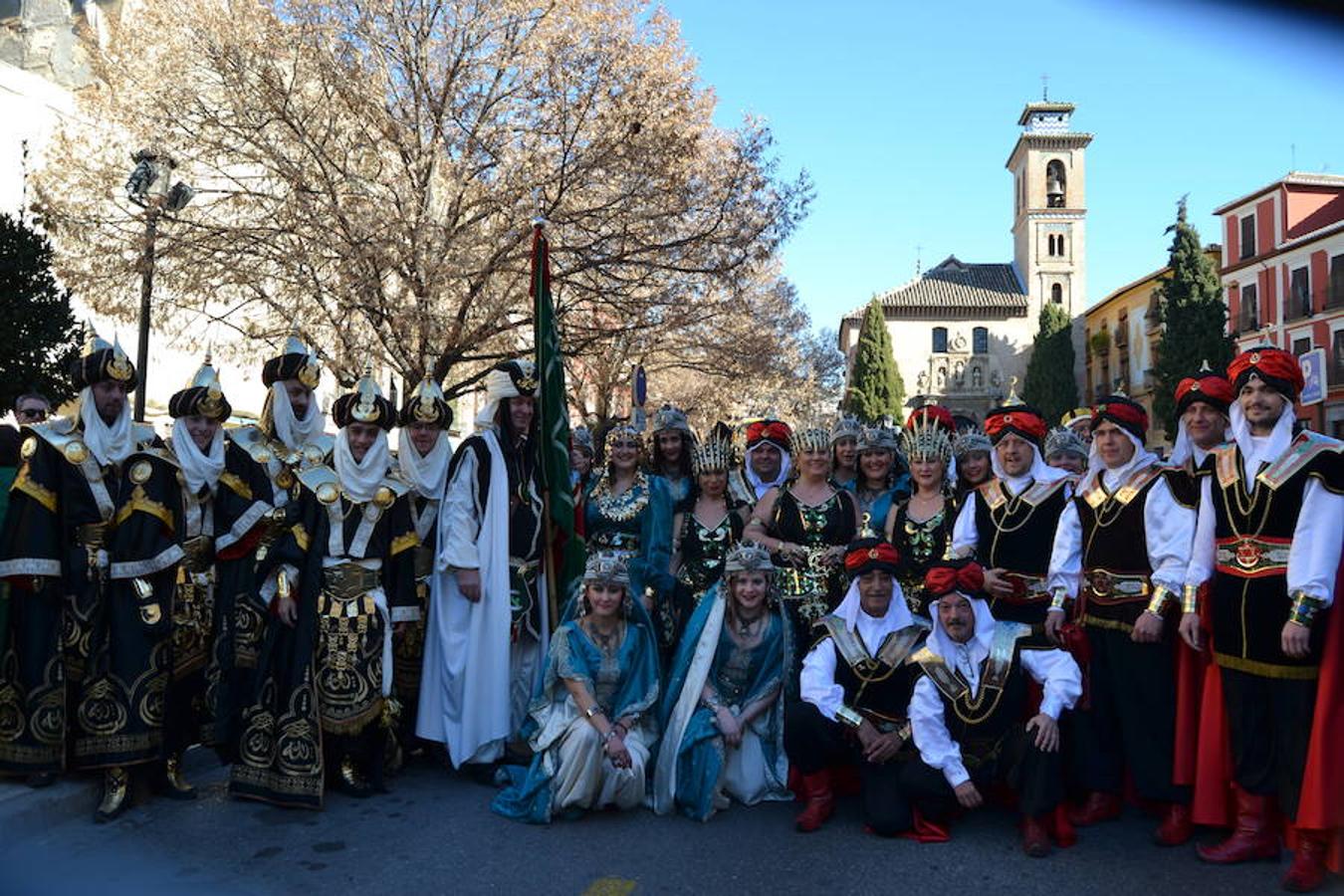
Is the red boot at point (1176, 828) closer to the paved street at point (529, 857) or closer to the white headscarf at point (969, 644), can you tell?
the paved street at point (529, 857)

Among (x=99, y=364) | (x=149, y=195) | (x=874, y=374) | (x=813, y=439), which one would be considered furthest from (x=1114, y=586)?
(x=874, y=374)

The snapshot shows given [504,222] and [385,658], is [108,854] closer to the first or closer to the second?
[385,658]

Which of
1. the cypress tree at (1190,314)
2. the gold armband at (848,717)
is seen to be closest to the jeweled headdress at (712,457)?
the gold armband at (848,717)

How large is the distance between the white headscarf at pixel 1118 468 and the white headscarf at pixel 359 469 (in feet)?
11.8

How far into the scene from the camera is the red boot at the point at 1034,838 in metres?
4.43

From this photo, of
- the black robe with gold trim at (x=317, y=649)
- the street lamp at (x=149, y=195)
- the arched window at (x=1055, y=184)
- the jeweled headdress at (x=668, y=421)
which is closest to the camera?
the black robe with gold trim at (x=317, y=649)

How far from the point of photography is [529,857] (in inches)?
174

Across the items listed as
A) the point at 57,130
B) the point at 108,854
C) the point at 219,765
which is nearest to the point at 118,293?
the point at 57,130

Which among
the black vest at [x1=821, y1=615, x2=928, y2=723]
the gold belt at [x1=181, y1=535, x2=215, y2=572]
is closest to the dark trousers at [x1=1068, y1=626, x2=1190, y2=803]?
the black vest at [x1=821, y1=615, x2=928, y2=723]

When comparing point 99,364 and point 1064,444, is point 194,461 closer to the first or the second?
point 99,364

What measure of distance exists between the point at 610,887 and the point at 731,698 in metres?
1.53

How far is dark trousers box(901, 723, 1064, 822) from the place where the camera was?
4.52m

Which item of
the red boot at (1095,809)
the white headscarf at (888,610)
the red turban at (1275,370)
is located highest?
the red turban at (1275,370)

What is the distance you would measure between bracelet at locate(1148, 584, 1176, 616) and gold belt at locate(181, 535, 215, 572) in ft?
14.9
